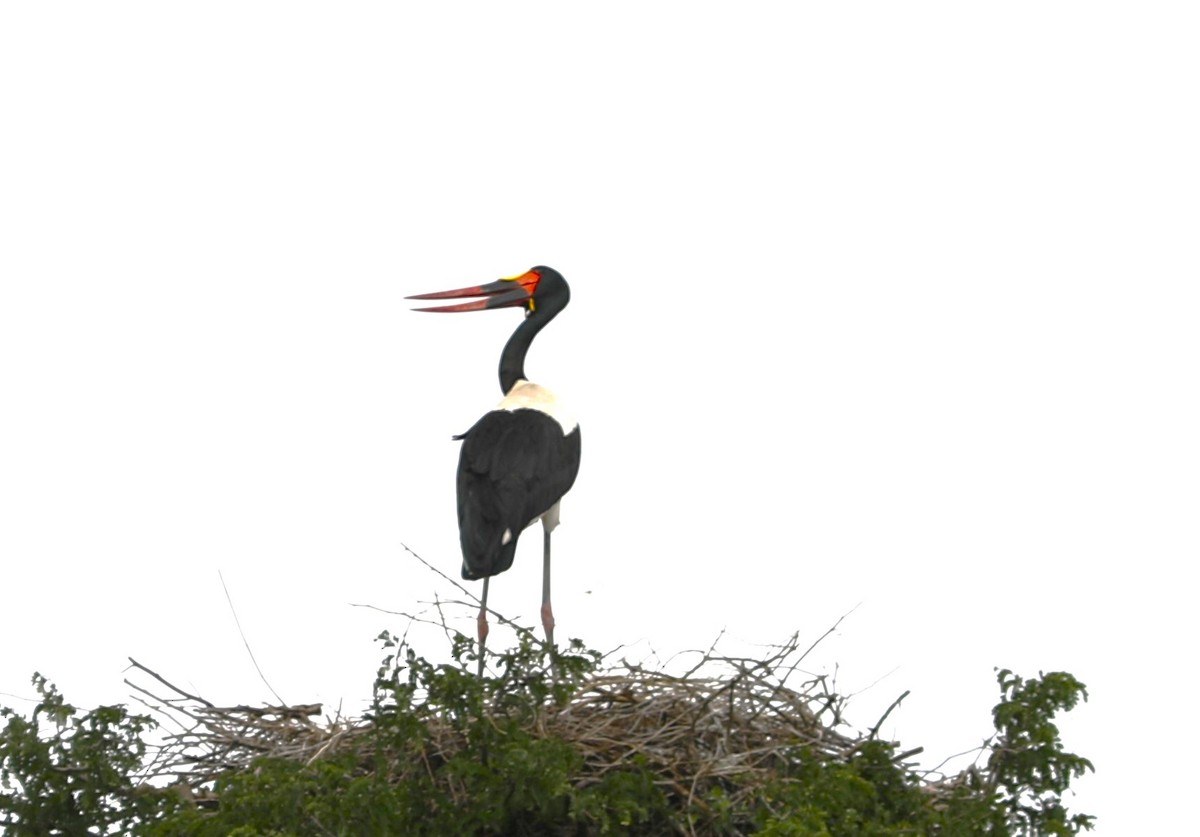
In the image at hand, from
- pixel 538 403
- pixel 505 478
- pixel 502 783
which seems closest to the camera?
pixel 502 783

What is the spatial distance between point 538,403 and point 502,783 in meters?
3.34

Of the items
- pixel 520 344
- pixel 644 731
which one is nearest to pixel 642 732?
pixel 644 731

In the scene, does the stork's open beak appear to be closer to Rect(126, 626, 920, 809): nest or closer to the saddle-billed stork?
the saddle-billed stork

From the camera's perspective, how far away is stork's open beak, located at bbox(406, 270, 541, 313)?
12.0m

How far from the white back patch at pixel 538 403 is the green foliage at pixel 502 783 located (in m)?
2.46

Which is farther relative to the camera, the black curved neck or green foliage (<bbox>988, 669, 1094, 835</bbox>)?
the black curved neck

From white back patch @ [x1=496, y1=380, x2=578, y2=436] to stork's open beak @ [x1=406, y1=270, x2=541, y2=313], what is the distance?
28.9 inches

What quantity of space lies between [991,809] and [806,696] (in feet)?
3.11

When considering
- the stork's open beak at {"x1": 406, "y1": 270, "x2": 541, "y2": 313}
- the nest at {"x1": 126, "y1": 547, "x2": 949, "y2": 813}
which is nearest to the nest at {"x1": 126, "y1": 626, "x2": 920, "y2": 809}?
the nest at {"x1": 126, "y1": 547, "x2": 949, "y2": 813}

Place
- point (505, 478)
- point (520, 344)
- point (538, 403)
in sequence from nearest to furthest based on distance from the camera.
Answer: point (505, 478), point (538, 403), point (520, 344)

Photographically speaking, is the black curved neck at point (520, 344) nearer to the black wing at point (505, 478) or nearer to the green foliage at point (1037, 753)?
the black wing at point (505, 478)

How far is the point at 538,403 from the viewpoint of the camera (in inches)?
→ 439

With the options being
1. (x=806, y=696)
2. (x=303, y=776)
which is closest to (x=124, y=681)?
(x=303, y=776)

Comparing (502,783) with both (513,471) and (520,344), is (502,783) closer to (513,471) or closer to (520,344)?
(513,471)
